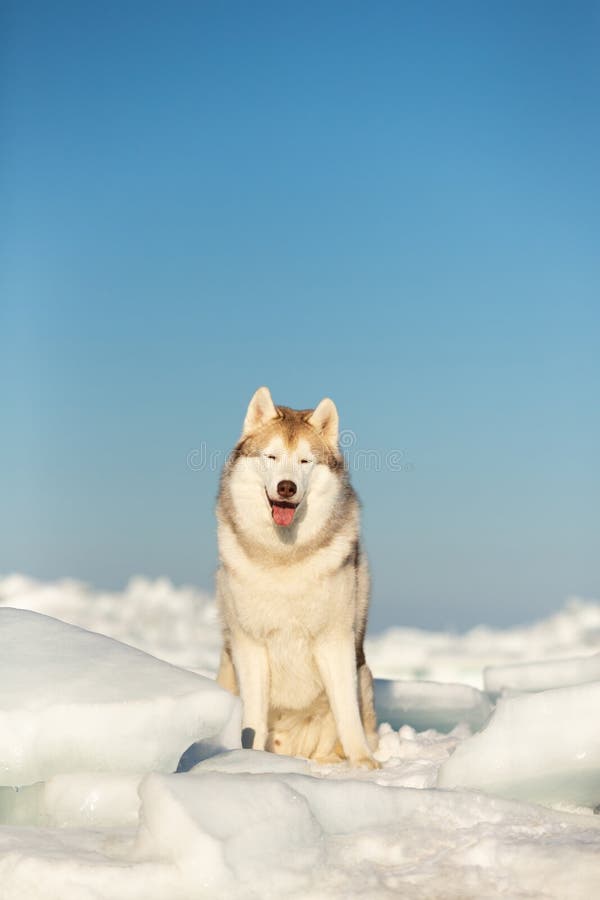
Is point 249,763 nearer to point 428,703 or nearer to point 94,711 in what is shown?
point 94,711

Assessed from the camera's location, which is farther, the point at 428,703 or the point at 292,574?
the point at 428,703

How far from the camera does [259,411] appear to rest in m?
7.60

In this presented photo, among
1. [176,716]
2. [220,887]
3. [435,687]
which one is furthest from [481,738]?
[435,687]

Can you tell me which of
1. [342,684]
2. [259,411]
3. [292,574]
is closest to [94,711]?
[292,574]

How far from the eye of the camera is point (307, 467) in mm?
7332

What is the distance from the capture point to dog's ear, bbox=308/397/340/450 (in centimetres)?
755

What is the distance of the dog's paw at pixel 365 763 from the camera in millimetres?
7145

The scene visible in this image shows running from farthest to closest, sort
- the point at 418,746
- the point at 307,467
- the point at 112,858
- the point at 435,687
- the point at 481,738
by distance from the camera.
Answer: the point at 435,687 < the point at 418,746 < the point at 307,467 < the point at 481,738 < the point at 112,858

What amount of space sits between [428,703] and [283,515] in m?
5.58

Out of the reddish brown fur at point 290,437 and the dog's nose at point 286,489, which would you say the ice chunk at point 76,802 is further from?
the reddish brown fur at point 290,437

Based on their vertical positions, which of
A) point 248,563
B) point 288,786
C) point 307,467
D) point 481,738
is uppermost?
point 307,467

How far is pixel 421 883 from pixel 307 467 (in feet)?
12.1

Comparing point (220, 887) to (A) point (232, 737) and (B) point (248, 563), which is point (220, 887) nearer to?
(A) point (232, 737)

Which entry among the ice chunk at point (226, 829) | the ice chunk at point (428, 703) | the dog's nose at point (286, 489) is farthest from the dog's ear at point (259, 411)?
the ice chunk at point (428, 703)
